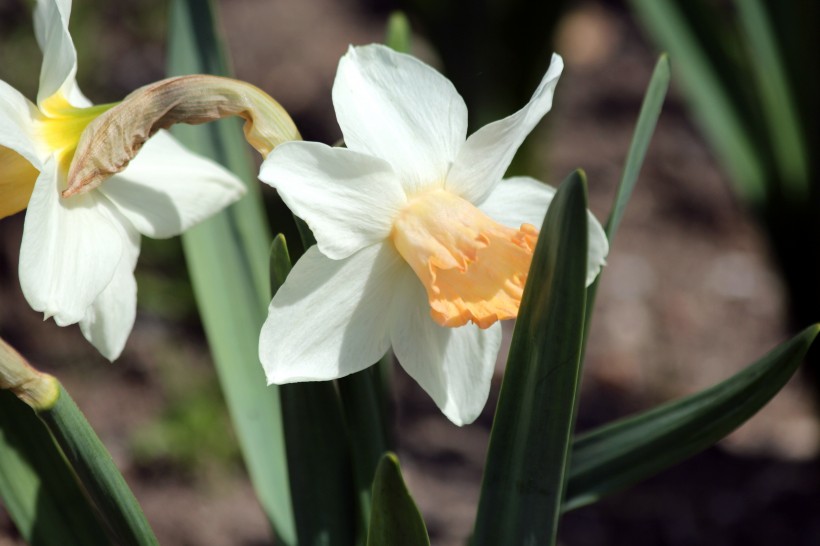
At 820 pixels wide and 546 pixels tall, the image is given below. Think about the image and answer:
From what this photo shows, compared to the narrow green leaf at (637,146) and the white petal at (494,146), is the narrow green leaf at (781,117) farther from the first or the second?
the white petal at (494,146)

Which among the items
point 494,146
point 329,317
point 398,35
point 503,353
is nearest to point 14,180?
point 329,317

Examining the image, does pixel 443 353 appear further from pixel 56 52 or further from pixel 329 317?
pixel 56 52

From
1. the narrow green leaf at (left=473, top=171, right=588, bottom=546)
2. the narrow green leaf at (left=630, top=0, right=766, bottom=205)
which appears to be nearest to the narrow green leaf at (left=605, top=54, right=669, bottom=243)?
the narrow green leaf at (left=473, top=171, right=588, bottom=546)

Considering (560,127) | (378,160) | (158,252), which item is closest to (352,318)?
(378,160)

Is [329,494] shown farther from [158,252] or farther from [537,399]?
[158,252]

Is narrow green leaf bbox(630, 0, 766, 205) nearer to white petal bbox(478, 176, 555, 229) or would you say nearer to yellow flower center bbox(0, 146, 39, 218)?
white petal bbox(478, 176, 555, 229)

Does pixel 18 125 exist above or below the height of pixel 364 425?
above
